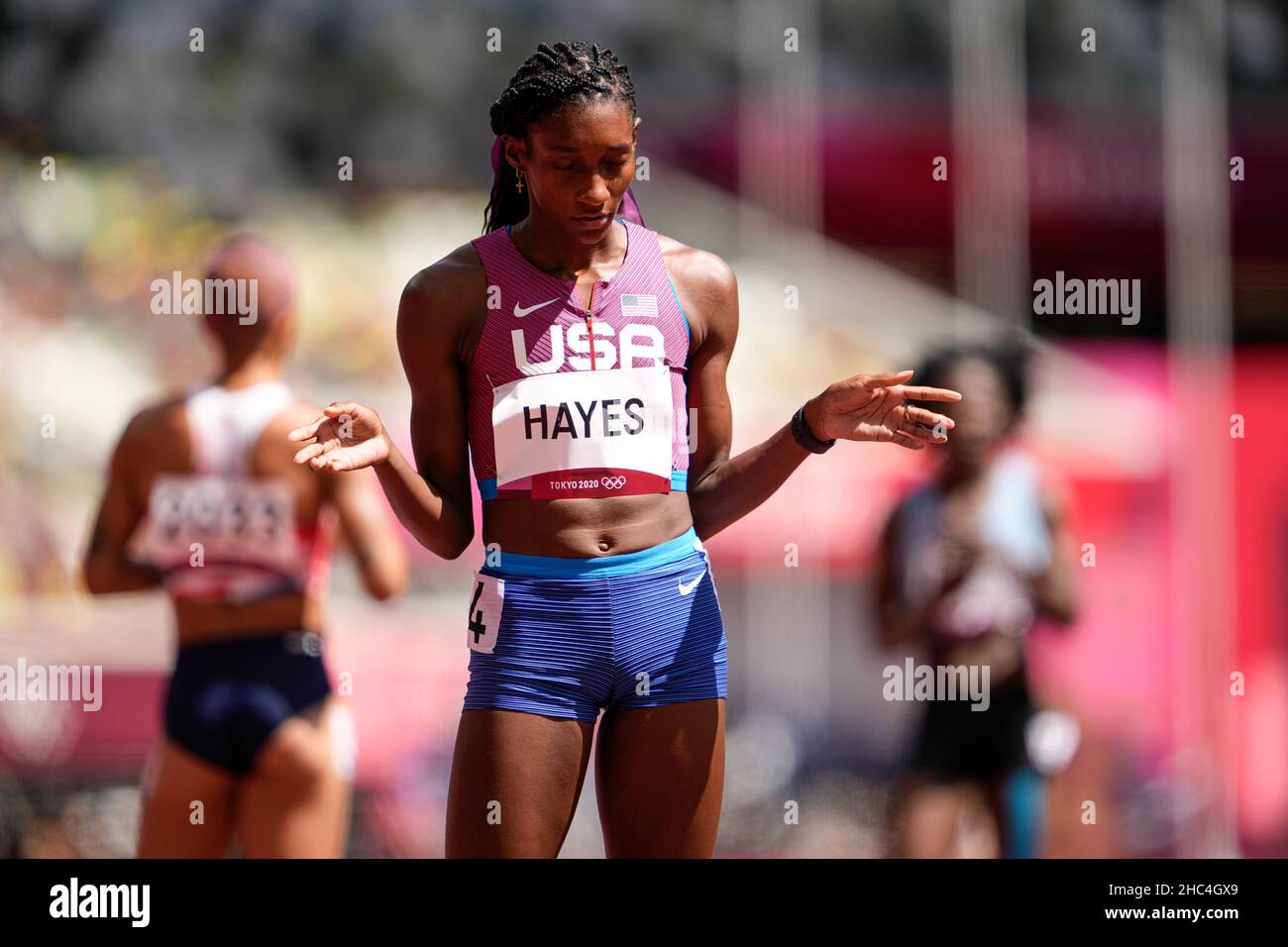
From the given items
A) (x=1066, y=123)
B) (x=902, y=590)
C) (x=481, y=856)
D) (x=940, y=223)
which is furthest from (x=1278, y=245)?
(x=481, y=856)

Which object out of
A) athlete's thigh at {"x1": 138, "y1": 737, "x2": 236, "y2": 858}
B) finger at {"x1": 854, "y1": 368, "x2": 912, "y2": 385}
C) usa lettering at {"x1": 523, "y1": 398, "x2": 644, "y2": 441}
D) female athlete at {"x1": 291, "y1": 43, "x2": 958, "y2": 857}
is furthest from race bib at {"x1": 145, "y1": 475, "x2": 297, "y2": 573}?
finger at {"x1": 854, "y1": 368, "x2": 912, "y2": 385}

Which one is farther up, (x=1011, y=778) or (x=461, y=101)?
(x=461, y=101)

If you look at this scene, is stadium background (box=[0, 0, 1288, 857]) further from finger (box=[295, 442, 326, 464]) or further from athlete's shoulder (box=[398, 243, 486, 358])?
finger (box=[295, 442, 326, 464])

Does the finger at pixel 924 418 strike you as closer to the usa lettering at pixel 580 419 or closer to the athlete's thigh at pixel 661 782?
the usa lettering at pixel 580 419

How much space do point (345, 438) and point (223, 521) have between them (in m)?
2.46

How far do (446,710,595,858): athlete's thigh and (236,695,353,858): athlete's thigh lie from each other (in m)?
2.14

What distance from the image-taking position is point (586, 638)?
267 centimetres

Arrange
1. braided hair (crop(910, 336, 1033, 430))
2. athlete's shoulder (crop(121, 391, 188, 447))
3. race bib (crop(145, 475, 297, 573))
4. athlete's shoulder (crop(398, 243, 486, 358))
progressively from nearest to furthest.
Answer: athlete's shoulder (crop(398, 243, 486, 358))
race bib (crop(145, 475, 297, 573))
athlete's shoulder (crop(121, 391, 188, 447))
braided hair (crop(910, 336, 1033, 430))

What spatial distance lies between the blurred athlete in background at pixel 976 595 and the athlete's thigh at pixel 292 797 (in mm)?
2272

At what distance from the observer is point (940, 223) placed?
21.7ft

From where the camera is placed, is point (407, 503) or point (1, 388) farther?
point (1, 388)

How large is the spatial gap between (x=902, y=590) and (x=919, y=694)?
0.43 meters

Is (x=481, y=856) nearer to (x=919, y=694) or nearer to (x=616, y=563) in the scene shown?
(x=616, y=563)

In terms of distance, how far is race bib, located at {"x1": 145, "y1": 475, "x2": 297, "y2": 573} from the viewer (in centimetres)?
485
